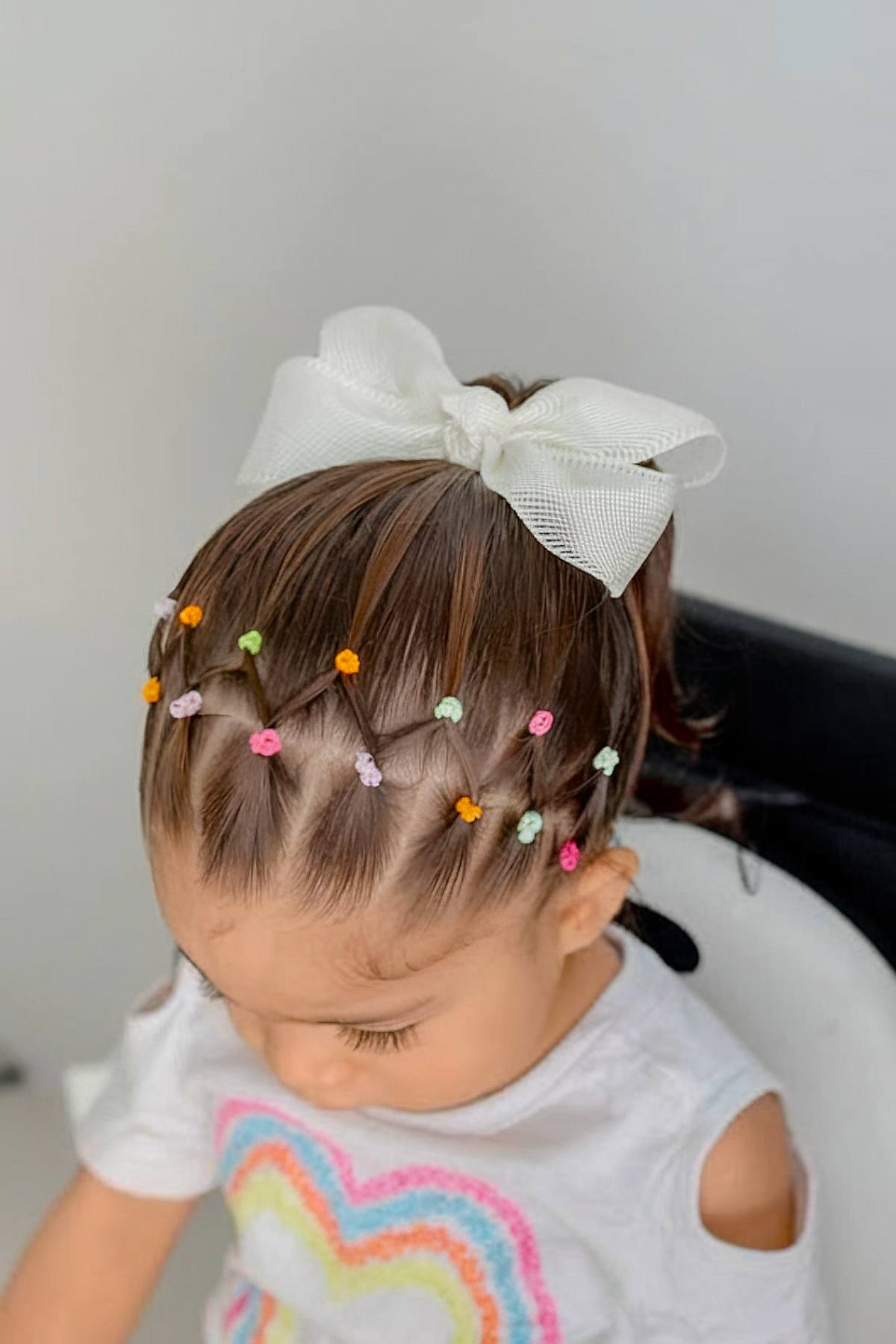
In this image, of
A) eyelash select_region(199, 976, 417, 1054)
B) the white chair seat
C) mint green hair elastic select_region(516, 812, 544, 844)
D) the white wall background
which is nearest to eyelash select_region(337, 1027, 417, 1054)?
eyelash select_region(199, 976, 417, 1054)

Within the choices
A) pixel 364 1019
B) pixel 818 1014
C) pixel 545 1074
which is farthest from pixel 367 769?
pixel 818 1014

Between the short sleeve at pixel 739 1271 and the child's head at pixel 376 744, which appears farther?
the short sleeve at pixel 739 1271

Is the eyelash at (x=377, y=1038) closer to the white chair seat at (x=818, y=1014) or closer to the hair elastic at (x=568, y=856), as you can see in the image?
the hair elastic at (x=568, y=856)

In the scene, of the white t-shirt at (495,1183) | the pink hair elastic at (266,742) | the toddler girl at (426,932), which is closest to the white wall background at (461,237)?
the toddler girl at (426,932)

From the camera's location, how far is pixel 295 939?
0.50m

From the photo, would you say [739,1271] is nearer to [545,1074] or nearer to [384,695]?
[545,1074]

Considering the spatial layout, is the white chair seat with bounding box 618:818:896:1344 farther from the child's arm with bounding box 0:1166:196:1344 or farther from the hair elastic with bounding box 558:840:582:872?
the child's arm with bounding box 0:1166:196:1344

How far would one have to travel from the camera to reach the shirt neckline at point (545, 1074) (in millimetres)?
630

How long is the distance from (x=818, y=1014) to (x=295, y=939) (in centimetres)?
32

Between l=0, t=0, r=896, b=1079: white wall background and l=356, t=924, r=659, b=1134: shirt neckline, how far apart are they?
0.91 ft

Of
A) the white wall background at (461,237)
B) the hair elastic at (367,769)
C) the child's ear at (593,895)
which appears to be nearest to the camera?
the hair elastic at (367,769)

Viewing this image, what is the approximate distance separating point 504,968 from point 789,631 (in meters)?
0.29

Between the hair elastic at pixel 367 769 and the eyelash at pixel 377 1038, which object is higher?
the hair elastic at pixel 367 769

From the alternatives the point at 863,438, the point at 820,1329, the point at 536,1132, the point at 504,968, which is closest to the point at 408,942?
the point at 504,968
